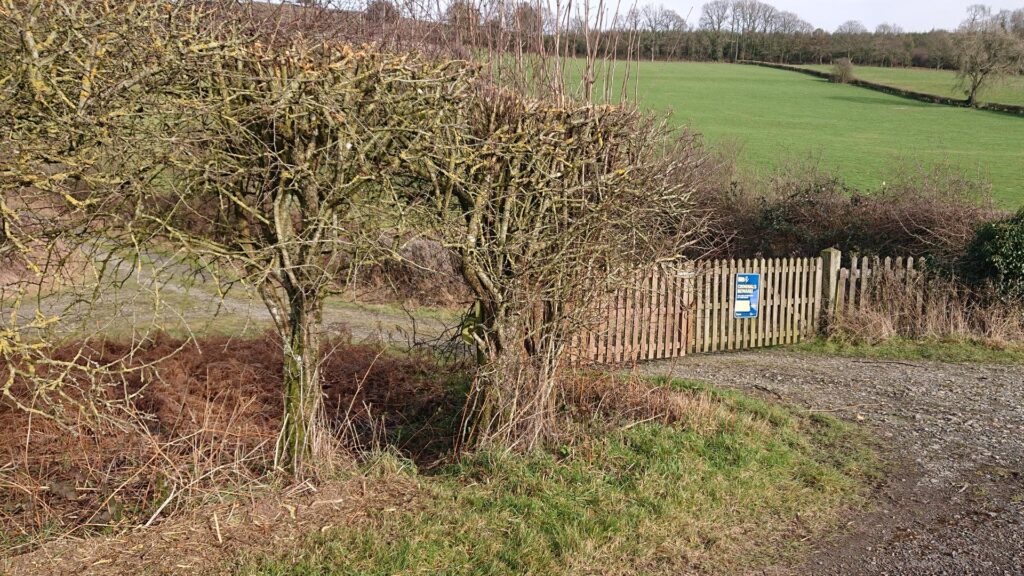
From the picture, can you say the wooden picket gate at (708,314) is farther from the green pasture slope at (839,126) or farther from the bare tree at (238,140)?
the green pasture slope at (839,126)

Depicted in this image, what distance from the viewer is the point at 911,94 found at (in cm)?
5644

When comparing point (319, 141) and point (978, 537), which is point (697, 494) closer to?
point (978, 537)

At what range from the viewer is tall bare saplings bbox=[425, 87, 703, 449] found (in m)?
5.72

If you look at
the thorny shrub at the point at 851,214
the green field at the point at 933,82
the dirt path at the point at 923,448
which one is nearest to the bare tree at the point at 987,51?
the green field at the point at 933,82

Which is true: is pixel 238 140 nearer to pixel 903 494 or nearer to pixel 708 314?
pixel 903 494

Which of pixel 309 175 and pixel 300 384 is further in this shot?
pixel 300 384

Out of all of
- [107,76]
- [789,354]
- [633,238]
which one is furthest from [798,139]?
[107,76]

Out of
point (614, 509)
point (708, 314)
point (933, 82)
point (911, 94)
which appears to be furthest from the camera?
point (933, 82)

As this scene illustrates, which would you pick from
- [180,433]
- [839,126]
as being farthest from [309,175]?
[839,126]

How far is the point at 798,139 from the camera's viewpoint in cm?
3891

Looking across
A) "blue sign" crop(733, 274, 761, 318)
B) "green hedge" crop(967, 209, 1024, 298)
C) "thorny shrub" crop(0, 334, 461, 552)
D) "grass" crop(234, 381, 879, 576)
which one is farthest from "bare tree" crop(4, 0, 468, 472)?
"green hedge" crop(967, 209, 1024, 298)

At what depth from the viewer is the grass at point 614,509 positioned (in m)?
4.54

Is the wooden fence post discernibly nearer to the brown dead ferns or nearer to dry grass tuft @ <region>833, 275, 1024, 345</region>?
dry grass tuft @ <region>833, 275, 1024, 345</region>

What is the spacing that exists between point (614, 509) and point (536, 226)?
6.80 feet
